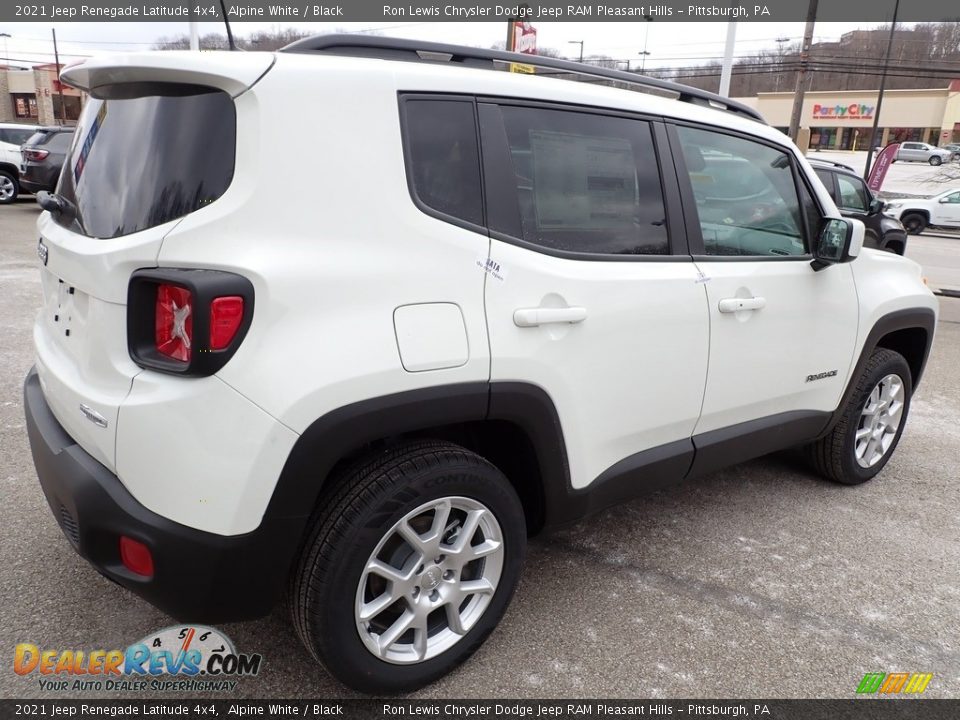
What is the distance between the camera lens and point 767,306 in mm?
2938

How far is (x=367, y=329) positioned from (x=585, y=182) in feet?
3.40

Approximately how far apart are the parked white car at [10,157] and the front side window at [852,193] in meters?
15.9

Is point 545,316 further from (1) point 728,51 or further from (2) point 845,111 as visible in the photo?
(2) point 845,111

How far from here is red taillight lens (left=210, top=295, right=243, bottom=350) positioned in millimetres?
1716

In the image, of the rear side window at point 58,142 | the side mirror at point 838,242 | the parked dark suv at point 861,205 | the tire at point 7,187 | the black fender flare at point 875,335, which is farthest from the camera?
the tire at point 7,187

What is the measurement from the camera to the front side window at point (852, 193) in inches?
422

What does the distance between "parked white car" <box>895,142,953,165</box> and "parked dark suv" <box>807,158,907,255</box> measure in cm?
4646

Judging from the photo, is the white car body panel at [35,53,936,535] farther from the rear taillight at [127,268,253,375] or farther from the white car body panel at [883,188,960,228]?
the white car body panel at [883,188,960,228]

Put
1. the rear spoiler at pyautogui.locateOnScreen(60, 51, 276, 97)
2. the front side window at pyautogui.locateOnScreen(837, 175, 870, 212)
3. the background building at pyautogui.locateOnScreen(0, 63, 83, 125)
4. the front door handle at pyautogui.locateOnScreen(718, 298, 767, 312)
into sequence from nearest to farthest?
the rear spoiler at pyautogui.locateOnScreen(60, 51, 276, 97) < the front door handle at pyautogui.locateOnScreen(718, 298, 767, 312) < the front side window at pyautogui.locateOnScreen(837, 175, 870, 212) < the background building at pyautogui.locateOnScreen(0, 63, 83, 125)

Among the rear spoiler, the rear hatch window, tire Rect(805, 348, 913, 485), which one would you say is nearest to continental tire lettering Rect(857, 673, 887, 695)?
tire Rect(805, 348, 913, 485)

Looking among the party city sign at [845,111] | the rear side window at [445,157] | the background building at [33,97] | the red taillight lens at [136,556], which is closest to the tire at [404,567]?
the red taillight lens at [136,556]

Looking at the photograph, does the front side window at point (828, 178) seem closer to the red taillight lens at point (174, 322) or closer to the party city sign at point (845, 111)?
the red taillight lens at point (174, 322)

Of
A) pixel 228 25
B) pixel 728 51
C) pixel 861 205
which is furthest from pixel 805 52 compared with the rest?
pixel 228 25

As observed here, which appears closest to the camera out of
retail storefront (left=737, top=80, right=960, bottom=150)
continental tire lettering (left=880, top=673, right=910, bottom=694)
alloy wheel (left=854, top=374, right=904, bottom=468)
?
continental tire lettering (left=880, top=673, right=910, bottom=694)
